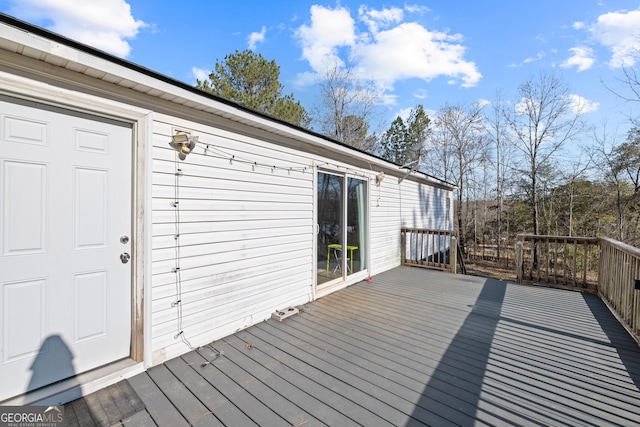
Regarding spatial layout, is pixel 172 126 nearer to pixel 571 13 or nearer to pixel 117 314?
pixel 117 314

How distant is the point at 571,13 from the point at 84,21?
971cm

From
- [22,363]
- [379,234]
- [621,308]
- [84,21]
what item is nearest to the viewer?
[22,363]

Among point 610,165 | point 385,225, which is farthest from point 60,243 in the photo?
point 610,165

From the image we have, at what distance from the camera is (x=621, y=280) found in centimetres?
338

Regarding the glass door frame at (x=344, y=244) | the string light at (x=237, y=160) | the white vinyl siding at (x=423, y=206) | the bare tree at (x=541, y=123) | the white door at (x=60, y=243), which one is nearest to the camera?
the white door at (x=60, y=243)

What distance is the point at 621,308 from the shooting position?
332 cm

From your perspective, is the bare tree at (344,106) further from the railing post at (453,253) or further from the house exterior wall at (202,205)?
the house exterior wall at (202,205)

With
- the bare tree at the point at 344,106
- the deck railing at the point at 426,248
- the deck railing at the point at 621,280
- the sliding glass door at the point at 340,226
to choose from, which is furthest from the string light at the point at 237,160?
the bare tree at the point at 344,106

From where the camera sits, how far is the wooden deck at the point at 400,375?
1.76 meters

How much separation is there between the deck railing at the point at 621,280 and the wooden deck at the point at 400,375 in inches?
7.9

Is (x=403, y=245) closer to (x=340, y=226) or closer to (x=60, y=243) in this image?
(x=340, y=226)

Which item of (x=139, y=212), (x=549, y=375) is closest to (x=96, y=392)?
(x=139, y=212)

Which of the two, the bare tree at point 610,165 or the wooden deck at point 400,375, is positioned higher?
the bare tree at point 610,165

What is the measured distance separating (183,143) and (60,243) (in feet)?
3.84
